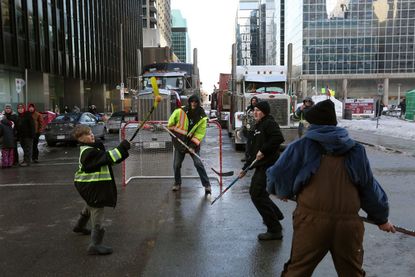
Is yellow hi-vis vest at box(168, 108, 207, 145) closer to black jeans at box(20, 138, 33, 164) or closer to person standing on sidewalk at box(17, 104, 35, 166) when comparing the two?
person standing on sidewalk at box(17, 104, 35, 166)

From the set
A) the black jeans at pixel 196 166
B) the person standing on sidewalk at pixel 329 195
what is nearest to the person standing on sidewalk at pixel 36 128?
the black jeans at pixel 196 166

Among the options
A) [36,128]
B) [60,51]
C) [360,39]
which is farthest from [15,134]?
[360,39]

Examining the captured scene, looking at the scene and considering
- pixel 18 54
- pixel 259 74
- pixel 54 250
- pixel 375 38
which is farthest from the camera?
pixel 375 38

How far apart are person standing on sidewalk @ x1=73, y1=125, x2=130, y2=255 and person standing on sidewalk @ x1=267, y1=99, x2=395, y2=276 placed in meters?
2.37

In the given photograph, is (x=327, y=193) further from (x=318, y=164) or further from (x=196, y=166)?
(x=196, y=166)

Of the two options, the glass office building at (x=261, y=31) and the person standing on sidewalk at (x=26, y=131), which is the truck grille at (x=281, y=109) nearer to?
the person standing on sidewalk at (x=26, y=131)

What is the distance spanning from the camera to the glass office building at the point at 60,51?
1185 inches

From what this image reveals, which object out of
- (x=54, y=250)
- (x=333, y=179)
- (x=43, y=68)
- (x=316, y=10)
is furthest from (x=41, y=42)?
(x=316, y=10)

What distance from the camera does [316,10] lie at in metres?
92.9

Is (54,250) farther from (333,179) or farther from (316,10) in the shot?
(316,10)

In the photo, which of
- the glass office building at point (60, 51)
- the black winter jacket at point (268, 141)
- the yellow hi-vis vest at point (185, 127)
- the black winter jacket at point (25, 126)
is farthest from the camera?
the glass office building at point (60, 51)

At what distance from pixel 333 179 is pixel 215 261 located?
2295 millimetres

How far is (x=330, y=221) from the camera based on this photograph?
3.16m

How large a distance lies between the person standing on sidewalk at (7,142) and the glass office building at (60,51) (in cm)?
819
